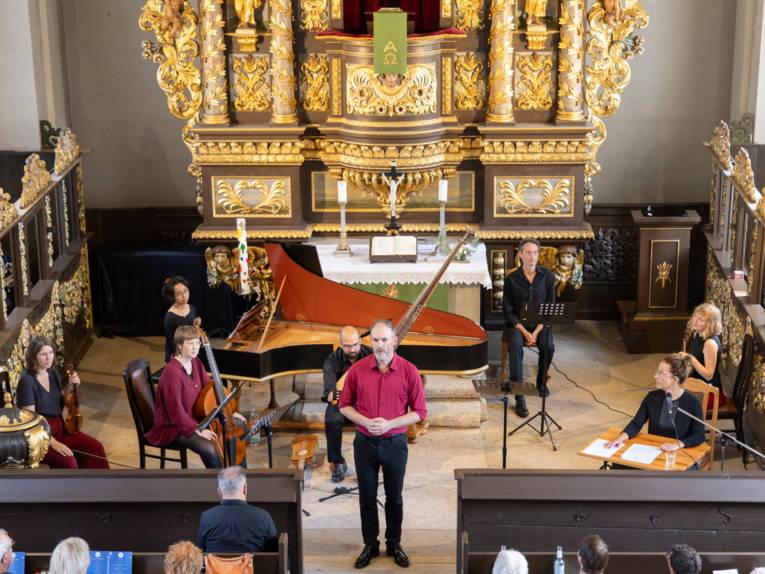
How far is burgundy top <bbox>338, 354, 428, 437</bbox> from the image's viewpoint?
733 centimetres

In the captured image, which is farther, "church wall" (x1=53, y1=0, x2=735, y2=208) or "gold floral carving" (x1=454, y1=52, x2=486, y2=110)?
"church wall" (x1=53, y1=0, x2=735, y2=208)

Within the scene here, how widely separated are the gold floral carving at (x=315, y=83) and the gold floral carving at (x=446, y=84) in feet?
3.34

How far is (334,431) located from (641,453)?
2202 millimetres

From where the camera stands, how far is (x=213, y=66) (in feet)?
35.2

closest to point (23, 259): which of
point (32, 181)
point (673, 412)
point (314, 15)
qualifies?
point (32, 181)

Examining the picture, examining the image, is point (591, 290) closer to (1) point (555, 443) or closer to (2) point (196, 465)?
(1) point (555, 443)

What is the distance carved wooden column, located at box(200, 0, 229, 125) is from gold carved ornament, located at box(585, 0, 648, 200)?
3.19 m

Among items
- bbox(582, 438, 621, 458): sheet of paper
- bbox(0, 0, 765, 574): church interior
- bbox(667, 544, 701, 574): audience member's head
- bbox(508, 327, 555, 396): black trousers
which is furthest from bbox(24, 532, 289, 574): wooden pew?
bbox(508, 327, 555, 396): black trousers

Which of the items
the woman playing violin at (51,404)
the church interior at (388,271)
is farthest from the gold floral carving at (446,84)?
the woman playing violin at (51,404)

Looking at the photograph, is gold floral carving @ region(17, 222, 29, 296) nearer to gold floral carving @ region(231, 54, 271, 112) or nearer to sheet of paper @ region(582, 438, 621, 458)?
gold floral carving @ region(231, 54, 271, 112)

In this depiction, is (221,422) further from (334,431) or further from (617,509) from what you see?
(617,509)

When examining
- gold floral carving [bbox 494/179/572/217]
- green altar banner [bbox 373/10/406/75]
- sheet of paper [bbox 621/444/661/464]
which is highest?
green altar banner [bbox 373/10/406/75]

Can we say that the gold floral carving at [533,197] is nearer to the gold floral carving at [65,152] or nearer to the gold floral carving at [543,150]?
the gold floral carving at [543,150]

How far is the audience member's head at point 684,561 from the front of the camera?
5.43m
